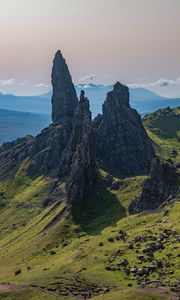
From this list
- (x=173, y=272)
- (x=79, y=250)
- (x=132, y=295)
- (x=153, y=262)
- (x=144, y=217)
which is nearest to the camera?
(x=132, y=295)

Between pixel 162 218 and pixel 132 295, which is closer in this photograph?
pixel 132 295

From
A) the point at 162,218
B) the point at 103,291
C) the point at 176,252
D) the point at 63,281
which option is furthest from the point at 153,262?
the point at 162,218

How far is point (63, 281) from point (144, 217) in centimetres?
5641

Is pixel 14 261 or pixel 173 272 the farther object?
pixel 14 261

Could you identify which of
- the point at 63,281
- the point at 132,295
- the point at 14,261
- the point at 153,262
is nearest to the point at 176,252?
the point at 153,262

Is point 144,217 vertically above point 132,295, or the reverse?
point 144,217

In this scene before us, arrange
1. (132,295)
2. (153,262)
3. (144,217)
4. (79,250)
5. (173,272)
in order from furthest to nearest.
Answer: (144,217)
(79,250)
(153,262)
(173,272)
(132,295)

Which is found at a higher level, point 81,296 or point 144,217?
point 144,217

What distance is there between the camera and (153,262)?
14125 cm

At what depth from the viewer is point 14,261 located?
198 metres

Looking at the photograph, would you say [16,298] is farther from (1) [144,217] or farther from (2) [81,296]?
(1) [144,217]

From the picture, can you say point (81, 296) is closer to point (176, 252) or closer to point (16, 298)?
point (16, 298)

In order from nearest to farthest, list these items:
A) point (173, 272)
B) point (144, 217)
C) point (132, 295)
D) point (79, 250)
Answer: point (132, 295) < point (173, 272) < point (79, 250) < point (144, 217)

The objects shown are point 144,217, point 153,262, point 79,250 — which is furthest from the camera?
point 144,217
